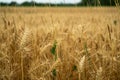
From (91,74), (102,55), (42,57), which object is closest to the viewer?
(91,74)

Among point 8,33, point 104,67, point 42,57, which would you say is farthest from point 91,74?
point 8,33

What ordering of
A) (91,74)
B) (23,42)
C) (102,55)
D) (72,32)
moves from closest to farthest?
(23,42)
(91,74)
(102,55)
(72,32)

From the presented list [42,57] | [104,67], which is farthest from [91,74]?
[42,57]

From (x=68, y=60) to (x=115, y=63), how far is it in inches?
13.4

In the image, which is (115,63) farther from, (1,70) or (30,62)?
(1,70)

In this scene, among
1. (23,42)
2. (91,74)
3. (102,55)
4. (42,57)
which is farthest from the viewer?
(42,57)

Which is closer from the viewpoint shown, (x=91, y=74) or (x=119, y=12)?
(x=91, y=74)

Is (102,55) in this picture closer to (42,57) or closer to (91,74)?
(91,74)

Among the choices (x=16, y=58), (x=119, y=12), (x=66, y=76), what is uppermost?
(x=119, y=12)

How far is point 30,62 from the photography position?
154 centimetres

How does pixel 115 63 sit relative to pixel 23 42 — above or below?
below

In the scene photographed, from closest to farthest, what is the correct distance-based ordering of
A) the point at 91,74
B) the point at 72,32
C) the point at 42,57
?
the point at 91,74
the point at 42,57
the point at 72,32

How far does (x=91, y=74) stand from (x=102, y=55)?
194 millimetres

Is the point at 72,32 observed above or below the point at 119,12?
below
